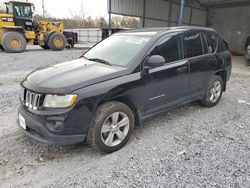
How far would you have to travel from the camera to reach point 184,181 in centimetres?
212

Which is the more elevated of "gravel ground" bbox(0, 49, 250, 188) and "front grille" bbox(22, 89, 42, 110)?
"front grille" bbox(22, 89, 42, 110)

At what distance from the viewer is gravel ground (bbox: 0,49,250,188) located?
7.02 feet

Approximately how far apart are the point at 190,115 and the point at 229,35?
61.9 ft

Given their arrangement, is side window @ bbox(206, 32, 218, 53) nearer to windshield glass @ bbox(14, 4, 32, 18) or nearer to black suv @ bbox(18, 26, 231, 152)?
black suv @ bbox(18, 26, 231, 152)

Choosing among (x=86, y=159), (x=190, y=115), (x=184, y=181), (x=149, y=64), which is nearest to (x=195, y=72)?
(x=190, y=115)

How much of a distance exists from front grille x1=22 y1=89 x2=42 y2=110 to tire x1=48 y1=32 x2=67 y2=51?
12131 mm

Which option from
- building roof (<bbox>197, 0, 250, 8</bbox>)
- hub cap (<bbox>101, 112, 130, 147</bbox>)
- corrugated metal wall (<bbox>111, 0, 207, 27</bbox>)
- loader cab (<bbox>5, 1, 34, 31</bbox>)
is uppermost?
building roof (<bbox>197, 0, 250, 8</bbox>)

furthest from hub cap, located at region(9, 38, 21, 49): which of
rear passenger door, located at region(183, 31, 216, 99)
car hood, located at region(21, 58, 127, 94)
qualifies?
rear passenger door, located at region(183, 31, 216, 99)

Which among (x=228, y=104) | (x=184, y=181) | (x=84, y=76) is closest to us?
(x=184, y=181)

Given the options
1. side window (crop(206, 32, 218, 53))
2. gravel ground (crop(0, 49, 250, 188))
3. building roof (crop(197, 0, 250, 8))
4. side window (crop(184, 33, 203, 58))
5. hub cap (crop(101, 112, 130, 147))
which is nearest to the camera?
gravel ground (crop(0, 49, 250, 188))

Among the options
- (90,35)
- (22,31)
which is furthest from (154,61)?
(90,35)

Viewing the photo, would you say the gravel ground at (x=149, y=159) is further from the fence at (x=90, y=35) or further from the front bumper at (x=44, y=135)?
the fence at (x=90, y=35)

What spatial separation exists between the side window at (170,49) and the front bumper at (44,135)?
170 centimetres

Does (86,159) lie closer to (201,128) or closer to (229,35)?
(201,128)
